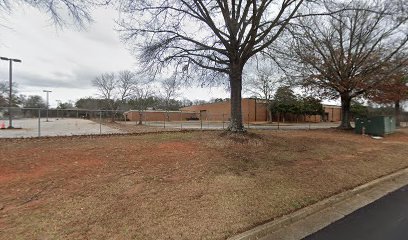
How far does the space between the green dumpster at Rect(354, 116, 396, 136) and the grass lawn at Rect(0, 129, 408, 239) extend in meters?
14.6

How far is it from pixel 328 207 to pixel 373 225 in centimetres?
108

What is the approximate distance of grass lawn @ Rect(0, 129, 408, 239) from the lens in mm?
4457

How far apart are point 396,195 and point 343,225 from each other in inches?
122

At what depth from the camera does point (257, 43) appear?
1364cm

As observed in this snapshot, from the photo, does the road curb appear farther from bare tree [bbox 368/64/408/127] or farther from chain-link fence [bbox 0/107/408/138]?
bare tree [bbox 368/64/408/127]

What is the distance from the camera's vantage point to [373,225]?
5016 mm

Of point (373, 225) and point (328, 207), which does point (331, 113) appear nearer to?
point (328, 207)

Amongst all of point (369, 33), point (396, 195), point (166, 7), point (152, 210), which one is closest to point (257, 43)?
point (166, 7)

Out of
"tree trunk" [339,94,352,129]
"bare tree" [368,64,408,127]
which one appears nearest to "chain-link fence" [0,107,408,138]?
"tree trunk" [339,94,352,129]

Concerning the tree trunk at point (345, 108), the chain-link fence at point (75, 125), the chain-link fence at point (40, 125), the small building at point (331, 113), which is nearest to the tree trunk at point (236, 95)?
the chain-link fence at point (40, 125)

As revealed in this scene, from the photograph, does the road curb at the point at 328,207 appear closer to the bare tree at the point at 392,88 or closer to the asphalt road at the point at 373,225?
the asphalt road at the point at 373,225

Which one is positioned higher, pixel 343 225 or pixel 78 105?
pixel 78 105

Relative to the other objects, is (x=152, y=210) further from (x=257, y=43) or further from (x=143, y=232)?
(x=257, y=43)

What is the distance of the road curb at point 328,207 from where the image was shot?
15.1 feet
